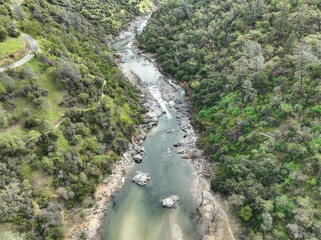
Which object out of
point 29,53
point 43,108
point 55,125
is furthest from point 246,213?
point 29,53

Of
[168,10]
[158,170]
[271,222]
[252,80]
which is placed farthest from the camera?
[168,10]

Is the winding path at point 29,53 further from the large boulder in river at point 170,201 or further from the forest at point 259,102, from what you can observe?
the large boulder in river at point 170,201

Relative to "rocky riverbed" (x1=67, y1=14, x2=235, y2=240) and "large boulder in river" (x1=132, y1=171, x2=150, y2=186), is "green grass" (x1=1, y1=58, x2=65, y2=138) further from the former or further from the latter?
"large boulder in river" (x1=132, y1=171, x2=150, y2=186)

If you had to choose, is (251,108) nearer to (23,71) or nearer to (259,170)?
(259,170)

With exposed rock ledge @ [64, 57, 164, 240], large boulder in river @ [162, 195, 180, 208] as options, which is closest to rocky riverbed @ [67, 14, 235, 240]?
exposed rock ledge @ [64, 57, 164, 240]

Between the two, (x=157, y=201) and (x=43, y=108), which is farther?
(x=43, y=108)

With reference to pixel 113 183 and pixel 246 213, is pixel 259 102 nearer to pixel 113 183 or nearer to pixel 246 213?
pixel 246 213

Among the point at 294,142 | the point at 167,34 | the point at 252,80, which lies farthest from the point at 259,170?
the point at 167,34
